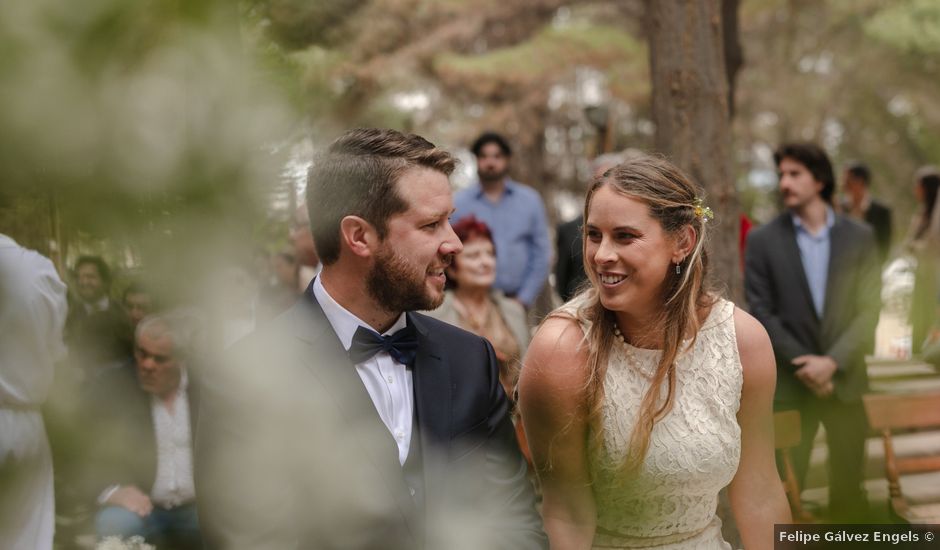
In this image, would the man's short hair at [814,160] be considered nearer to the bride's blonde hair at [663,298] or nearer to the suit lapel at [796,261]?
the suit lapel at [796,261]

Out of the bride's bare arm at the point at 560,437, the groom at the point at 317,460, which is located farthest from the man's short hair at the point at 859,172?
Answer: the groom at the point at 317,460

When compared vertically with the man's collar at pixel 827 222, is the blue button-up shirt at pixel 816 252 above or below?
below

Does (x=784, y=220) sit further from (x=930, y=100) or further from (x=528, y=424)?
(x=930, y=100)

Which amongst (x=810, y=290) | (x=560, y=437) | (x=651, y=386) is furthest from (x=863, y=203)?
(x=560, y=437)

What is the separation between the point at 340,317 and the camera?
6.01 ft

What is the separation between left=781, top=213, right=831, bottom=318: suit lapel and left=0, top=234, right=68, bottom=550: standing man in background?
13.1 ft

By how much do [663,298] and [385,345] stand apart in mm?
968

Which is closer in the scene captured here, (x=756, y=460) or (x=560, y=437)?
(x=560, y=437)

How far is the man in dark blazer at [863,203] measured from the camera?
24.5ft

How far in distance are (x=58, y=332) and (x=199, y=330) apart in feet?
0.29

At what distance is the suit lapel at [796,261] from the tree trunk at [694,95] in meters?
0.26

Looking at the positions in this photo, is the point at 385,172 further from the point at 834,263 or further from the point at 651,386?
the point at 834,263

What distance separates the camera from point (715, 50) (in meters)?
4.14

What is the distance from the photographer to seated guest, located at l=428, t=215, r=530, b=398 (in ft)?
14.8
